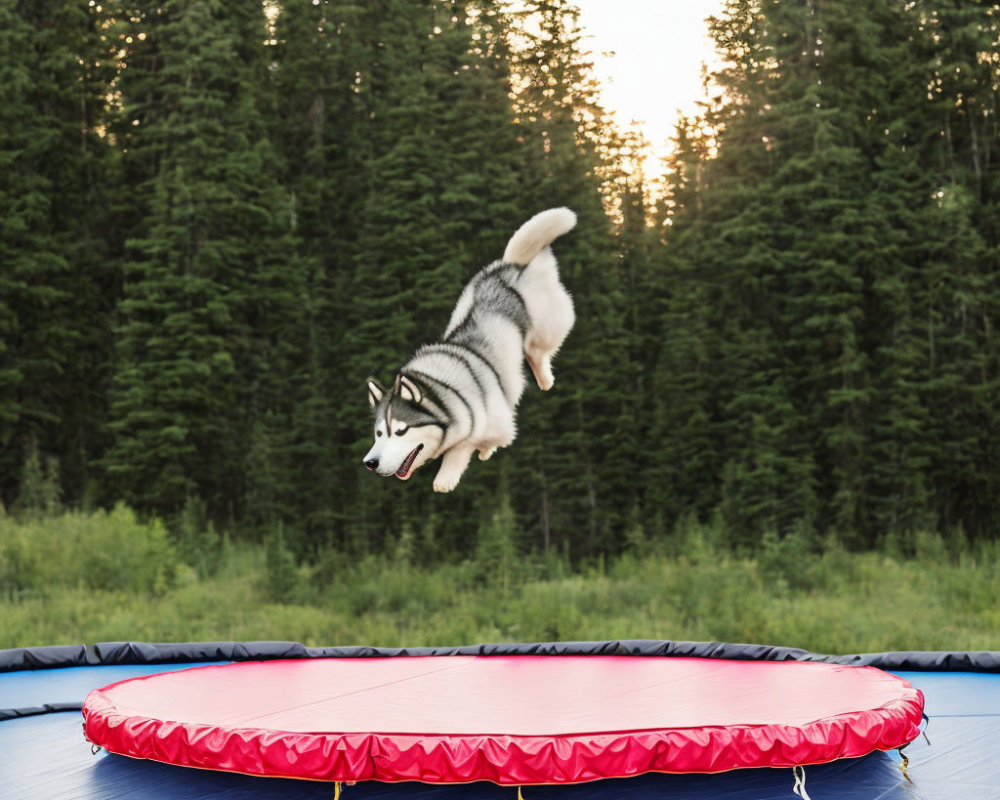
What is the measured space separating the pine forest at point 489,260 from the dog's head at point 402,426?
25.4ft

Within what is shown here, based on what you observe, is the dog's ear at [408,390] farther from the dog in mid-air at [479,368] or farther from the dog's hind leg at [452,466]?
the dog's hind leg at [452,466]

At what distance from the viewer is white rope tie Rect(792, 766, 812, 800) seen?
3.83 m

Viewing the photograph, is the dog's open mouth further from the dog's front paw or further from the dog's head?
the dog's front paw

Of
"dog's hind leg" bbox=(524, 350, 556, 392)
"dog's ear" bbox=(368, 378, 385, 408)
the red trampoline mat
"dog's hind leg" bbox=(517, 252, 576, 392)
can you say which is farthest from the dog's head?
the red trampoline mat

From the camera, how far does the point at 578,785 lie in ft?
13.3

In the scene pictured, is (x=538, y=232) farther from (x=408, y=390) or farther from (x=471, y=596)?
(x=471, y=596)

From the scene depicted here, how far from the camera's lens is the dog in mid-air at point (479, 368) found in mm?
3457

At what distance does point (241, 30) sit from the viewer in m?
13.6

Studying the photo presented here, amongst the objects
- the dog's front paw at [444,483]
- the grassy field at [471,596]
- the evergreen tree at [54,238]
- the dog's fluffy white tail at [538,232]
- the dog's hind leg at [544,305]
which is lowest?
the grassy field at [471,596]

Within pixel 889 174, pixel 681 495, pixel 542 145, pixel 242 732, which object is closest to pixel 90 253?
pixel 542 145

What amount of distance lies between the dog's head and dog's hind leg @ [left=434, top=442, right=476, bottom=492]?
0.13 m

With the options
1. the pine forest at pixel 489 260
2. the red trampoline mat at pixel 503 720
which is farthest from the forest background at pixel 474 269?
the red trampoline mat at pixel 503 720

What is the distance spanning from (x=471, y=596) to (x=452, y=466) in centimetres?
652

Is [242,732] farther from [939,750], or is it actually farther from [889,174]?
[889,174]
